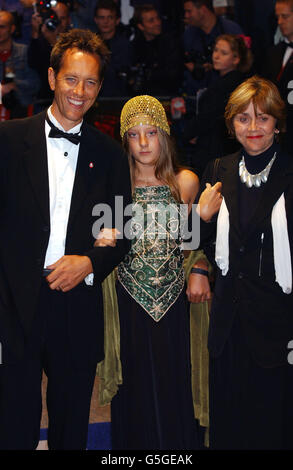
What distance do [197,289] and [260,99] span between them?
101 centimetres

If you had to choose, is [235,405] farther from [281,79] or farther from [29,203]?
[281,79]

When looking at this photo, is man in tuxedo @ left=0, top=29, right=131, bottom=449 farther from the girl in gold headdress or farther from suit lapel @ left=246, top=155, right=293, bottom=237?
suit lapel @ left=246, top=155, right=293, bottom=237

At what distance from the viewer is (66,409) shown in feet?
9.86

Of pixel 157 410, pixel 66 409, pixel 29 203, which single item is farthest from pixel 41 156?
pixel 157 410

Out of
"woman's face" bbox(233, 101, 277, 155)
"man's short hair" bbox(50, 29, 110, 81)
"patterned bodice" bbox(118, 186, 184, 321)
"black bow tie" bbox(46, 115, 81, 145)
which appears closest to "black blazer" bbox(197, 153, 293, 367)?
"woman's face" bbox(233, 101, 277, 155)

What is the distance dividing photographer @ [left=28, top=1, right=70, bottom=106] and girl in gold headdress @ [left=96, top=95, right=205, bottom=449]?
A: 333cm

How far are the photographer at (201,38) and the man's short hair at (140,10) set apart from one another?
39 cm

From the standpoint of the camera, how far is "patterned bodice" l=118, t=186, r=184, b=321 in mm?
3414

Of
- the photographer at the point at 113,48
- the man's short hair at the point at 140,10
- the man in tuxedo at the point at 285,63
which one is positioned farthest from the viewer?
the man's short hair at the point at 140,10

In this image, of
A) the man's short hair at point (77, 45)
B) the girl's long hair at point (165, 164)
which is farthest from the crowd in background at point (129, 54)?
the man's short hair at point (77, 45)

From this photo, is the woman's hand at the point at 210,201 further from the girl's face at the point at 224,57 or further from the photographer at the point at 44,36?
the photographer at the point at 44,36

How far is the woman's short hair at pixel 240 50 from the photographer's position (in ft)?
18.8

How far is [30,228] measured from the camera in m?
2.89

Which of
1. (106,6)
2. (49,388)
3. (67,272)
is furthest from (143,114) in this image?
(106,6)
